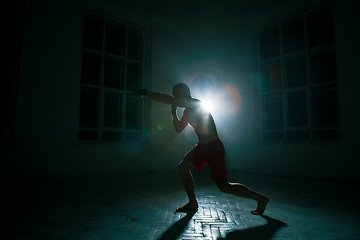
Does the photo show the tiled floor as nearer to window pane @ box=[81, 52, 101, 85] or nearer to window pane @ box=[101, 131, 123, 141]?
window pane @ box=[101, 131, 123, 141]

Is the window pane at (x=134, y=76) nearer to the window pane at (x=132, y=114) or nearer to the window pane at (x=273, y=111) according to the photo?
the window pane at (x=132, y=114)

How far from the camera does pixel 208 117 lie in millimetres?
2947

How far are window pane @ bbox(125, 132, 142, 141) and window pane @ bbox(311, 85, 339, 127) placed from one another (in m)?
5.20

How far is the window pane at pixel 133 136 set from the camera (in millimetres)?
7040

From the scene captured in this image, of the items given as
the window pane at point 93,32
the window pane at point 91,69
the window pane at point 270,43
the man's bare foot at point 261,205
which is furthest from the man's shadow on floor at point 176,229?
the window pane at point 270,43

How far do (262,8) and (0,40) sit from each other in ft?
24.2

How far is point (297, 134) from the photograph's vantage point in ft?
21.1

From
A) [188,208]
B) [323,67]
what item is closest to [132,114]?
[188,208]

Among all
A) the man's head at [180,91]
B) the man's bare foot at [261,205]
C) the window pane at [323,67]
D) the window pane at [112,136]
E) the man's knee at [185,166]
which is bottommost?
the man's bare foot at [261,205]

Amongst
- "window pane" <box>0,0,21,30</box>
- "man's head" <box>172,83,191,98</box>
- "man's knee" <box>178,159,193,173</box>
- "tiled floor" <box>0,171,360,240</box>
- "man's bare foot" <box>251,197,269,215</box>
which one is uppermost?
"window pane" <box>0,0,21,30</box>

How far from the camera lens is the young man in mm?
2736

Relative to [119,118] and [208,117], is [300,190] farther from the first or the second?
[119,118]

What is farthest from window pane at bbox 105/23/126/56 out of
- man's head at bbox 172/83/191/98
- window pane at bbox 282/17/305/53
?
window pane at bbox 282/17/305/53

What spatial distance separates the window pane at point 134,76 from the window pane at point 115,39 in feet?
1.73
